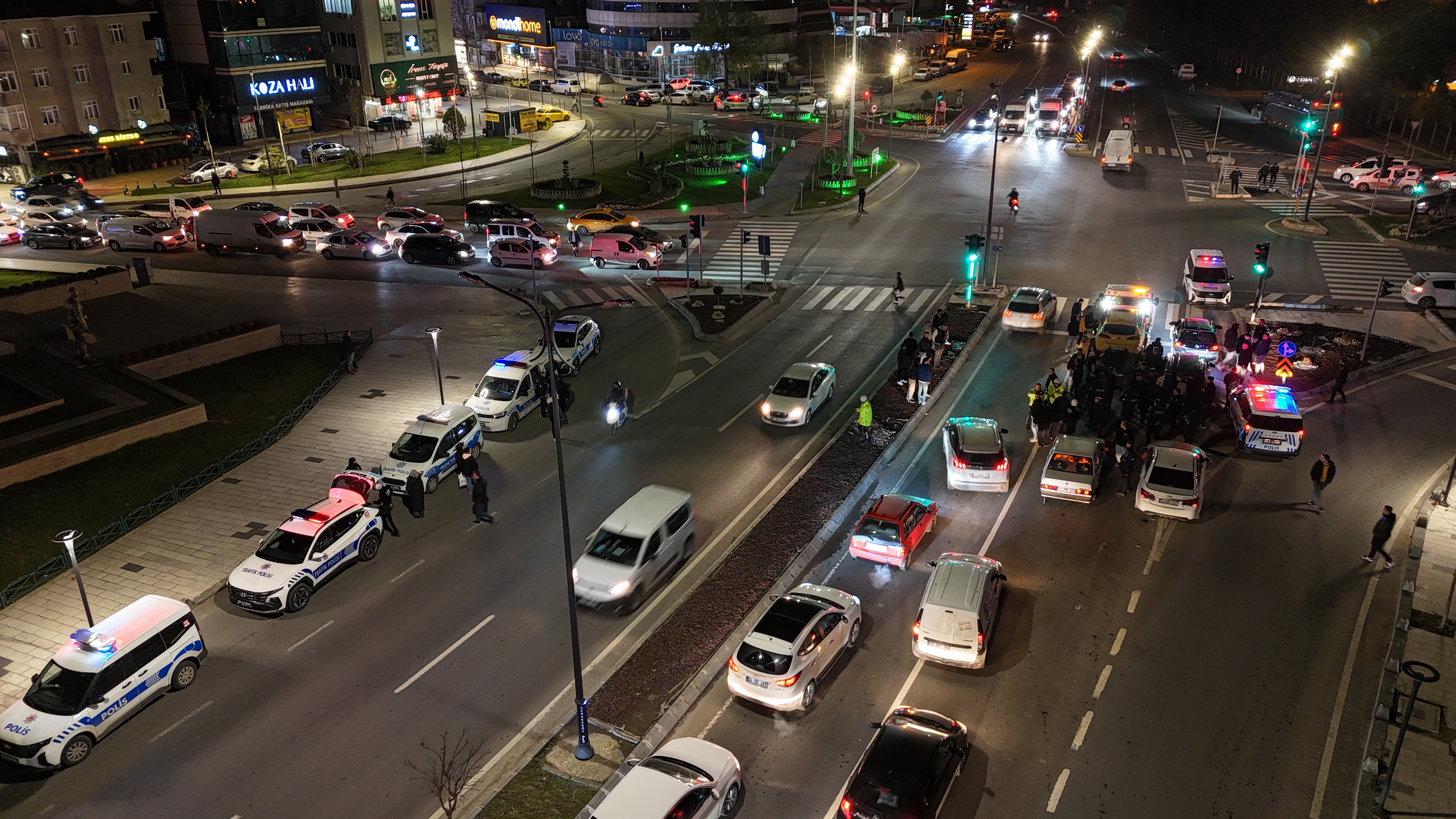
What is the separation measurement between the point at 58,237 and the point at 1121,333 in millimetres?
54194

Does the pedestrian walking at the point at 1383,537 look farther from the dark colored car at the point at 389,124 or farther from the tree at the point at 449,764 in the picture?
the dark colored car at the point at 389,124

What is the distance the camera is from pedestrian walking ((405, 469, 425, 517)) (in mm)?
24922

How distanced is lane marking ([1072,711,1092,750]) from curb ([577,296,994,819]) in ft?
20.9

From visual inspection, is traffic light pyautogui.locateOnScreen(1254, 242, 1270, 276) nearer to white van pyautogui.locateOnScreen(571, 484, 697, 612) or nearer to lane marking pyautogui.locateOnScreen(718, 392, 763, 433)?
lane marking pyautogui.locateOnScreen(718, 392, 763, 433)

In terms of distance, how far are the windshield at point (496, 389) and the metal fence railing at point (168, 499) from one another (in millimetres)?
6545

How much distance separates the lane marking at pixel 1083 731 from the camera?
17.1 m

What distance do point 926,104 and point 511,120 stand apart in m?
37.5

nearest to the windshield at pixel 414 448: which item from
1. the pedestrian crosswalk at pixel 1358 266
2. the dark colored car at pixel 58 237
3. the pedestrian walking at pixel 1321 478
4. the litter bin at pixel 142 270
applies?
the pedestrian walking at pixel 1321 478

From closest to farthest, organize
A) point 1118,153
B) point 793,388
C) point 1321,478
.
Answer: point 1321,478
point 793,388
point 1118,153

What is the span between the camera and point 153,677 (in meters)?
18.8

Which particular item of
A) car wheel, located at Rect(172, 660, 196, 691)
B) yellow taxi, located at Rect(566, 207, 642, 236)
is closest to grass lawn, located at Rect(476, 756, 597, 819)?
car wheel, located at Rect(172, 660, 196, 691)

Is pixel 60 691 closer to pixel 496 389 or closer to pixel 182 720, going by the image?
pixel 182 720

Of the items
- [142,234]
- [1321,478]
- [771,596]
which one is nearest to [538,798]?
[771,596]

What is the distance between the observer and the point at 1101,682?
18719mm
